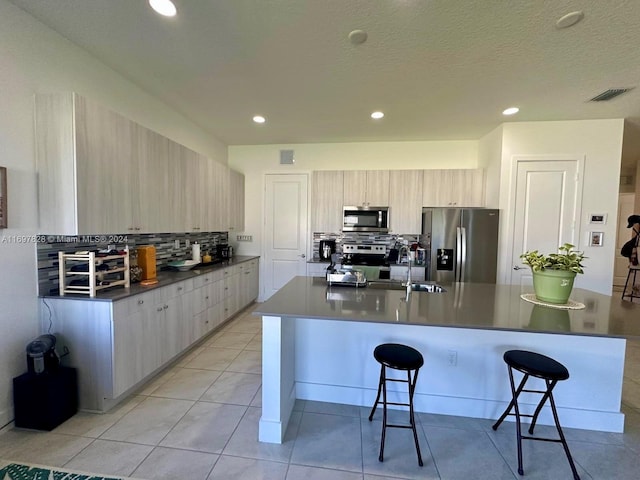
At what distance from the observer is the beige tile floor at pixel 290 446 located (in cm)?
170

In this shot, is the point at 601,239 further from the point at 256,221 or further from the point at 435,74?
the point at 256,221

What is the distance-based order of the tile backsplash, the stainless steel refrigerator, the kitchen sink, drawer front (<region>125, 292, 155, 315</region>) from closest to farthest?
the tile backsplash
drawer front (<region>125, 292, 155, 315</region>)
the kitchen sink
the stainless steel refrigerator

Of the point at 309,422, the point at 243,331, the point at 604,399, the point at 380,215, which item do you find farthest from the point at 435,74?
the point at 243,331

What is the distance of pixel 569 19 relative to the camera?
191 cm

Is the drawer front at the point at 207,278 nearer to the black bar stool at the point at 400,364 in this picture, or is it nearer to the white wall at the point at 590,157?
the black bar stool at the point at 400,364

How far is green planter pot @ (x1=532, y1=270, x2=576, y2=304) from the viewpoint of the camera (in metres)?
1.94

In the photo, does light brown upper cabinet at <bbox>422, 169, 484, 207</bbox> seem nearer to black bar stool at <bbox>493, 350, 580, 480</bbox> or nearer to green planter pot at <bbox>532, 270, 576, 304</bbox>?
green planter pot at <bbox>532, 270, 576, 304</bbox>

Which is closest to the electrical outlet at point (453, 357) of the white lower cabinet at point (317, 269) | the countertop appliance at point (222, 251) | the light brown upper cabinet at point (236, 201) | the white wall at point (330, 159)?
the white lower cabinet at point (317, 269)

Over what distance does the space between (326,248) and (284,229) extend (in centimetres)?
86

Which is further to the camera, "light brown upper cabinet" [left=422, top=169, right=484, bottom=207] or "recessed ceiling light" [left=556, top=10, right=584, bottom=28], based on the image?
"light brown upper cabinet" [left=422, top=169, right=484, bottom=207]

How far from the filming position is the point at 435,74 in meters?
2.63

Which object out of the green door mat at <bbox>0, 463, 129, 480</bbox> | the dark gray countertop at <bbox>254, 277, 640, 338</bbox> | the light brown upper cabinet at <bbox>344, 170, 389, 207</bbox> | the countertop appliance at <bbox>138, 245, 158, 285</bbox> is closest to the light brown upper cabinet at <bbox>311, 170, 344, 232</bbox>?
the light brown upper cabinet at <bbox>344, 170, 389, 207</bbox>

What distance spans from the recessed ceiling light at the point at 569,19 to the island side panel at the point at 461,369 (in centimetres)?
210

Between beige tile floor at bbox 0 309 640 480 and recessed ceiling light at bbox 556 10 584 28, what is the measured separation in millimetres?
2825
